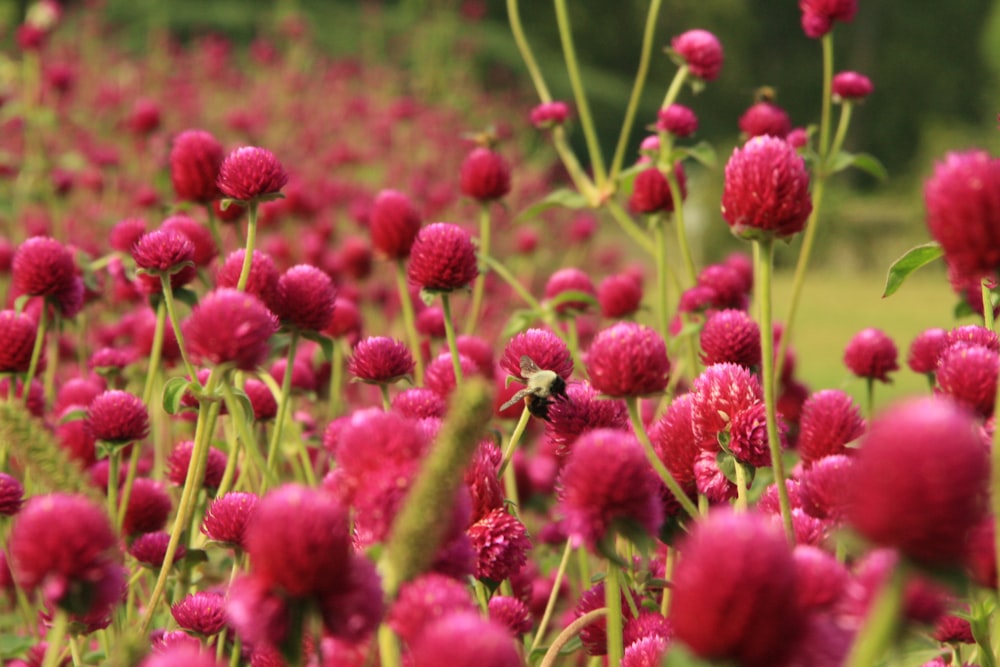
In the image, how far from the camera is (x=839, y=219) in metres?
13.2

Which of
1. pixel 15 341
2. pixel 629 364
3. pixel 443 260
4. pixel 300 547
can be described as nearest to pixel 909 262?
pixel 629 364

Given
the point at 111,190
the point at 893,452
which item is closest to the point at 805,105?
the point at 111,190

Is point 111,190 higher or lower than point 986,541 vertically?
lower

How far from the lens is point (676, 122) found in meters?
1.89

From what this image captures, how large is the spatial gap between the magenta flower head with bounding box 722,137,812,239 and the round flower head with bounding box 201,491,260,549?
0.52 meters

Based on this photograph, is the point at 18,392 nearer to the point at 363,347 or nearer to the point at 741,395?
the point at 363,347

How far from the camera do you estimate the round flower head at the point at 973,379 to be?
0.96m

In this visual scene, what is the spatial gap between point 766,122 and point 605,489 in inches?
49.7

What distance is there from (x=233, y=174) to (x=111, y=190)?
393 cm

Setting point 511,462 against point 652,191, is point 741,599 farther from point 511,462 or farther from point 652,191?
point 652,191

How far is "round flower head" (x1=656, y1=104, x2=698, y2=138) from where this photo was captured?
1.89m

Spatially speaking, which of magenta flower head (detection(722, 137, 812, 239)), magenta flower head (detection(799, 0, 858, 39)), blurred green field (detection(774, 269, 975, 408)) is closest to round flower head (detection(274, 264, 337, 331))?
magenta flower head (detection(722, 137, 812, 239))

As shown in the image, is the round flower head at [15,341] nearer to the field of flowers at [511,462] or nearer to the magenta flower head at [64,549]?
the field of flowers at [511,462]

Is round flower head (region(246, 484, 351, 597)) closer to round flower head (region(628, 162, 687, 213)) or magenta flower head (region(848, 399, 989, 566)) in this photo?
magenta flower head (region(848, 399, 989, 566))
